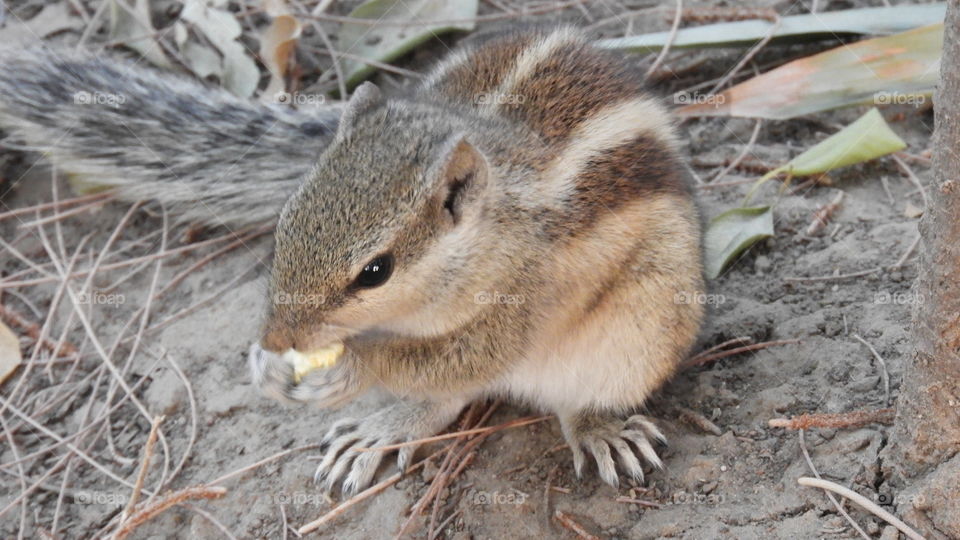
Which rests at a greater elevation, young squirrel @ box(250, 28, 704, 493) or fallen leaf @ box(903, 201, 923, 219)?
young squirrel @ box(250, 28, 704, 493)

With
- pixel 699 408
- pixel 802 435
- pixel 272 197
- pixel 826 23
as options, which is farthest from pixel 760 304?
pixel 272 197

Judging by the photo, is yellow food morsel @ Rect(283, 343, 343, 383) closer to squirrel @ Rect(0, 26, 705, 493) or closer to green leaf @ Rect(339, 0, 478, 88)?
squirrel @ Rect(0, 26, 705, 493)

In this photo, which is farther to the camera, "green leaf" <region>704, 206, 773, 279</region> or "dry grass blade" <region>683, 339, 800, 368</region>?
"green leaf" <region>704, 206, 773, 279</region>

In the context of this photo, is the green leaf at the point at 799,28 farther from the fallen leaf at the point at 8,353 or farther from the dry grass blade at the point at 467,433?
the fallen leaf at the point at 8,353

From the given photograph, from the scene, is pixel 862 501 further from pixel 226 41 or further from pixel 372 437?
pixel 226 41

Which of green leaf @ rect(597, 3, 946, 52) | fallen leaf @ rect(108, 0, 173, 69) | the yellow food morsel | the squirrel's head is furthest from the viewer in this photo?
fallen leaf @ rect(108, 0, 173, 69)

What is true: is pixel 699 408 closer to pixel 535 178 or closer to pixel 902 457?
pixel 902 457

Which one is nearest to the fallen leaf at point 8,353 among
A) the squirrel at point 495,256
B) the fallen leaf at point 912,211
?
the squirrel at point 495,256

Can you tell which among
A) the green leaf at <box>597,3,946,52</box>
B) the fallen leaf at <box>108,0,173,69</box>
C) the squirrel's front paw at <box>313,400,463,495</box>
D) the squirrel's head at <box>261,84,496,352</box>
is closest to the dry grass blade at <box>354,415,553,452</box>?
the squirrel's front paw at <box>313,400,463,495</box>
